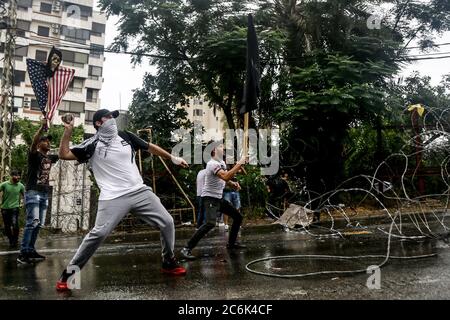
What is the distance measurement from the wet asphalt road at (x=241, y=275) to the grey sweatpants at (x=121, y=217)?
389 mm

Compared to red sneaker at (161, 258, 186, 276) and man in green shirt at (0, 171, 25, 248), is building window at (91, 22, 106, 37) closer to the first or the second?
man in green shirt at (0, 171, 25, 248)

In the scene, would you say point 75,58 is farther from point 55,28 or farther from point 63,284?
point 63,284

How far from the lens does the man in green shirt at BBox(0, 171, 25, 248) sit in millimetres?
8805

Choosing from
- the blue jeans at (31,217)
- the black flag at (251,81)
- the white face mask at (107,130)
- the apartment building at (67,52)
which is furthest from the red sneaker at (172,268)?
the apartment building at (67,52)

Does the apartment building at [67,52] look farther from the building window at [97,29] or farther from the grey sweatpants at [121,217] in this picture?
the grey sweatpants at [121,217]

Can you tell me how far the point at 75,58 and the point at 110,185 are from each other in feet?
139

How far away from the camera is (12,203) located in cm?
895

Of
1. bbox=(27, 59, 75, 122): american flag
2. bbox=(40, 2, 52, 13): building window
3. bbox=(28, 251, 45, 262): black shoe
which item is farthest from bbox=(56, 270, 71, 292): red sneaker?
bbox=(40, 2, 52, 13): building window

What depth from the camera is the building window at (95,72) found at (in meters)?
45.2

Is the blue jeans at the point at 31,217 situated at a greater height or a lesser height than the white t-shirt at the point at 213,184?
lesser

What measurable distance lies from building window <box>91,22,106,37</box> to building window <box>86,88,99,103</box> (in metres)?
6.94

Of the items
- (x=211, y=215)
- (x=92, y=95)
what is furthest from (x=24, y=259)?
(x=92, y=95)
